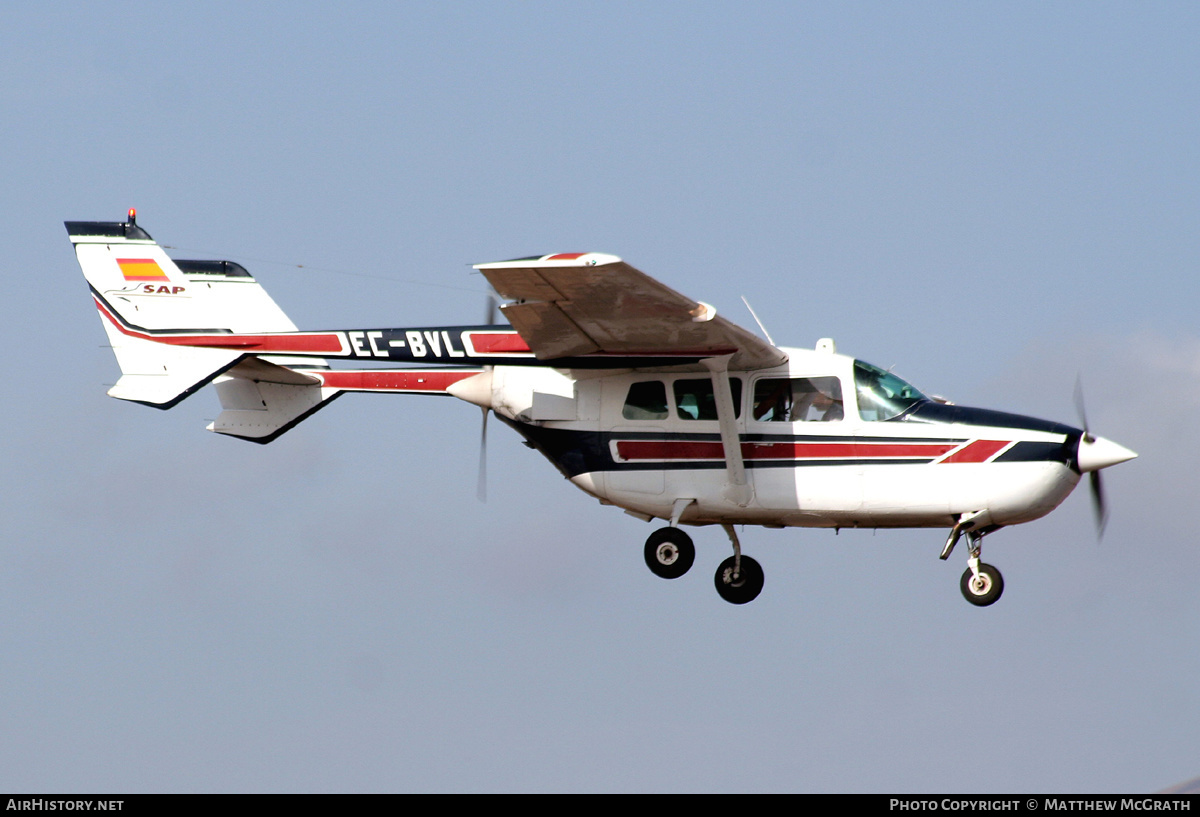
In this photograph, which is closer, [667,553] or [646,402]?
[646,402]

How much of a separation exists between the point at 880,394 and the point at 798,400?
0.97 meters

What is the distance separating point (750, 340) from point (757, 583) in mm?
3313

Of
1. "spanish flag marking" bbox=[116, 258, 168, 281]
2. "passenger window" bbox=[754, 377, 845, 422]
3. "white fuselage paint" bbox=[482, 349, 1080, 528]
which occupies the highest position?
"spanish flag marking" bbox=[116, 258, 168, 281]

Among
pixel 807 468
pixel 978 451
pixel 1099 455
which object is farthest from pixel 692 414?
pixel 1099 455

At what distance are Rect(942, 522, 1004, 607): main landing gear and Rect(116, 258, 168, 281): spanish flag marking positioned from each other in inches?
438

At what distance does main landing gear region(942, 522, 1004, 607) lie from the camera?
18188mm

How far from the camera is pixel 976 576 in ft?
59.9

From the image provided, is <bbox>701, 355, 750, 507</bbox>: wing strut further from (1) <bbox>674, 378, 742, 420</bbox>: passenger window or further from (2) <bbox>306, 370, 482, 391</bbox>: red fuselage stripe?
(2) <bbox>306, 370, 482, 391</bbox>: red fuselage stripe

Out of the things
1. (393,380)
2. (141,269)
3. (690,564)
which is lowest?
(690,564)

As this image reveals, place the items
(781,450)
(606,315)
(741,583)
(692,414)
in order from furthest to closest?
(741,583), (692,414), (781,450), (606,315)

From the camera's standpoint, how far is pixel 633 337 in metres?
18.2

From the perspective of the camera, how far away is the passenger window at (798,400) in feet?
61.1

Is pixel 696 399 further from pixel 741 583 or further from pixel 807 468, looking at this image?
pixel 741 583

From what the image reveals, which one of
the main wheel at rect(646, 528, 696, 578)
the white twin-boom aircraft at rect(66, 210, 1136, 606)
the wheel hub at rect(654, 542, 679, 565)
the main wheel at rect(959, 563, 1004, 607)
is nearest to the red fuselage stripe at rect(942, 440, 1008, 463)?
the white twin-boom aircraft at rect(66, 210, 1136, 606)
